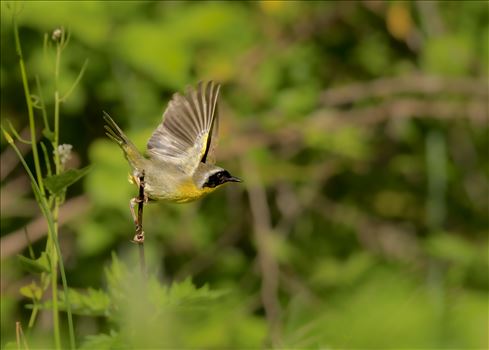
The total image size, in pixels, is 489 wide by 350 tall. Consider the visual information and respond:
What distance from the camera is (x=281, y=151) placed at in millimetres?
3912

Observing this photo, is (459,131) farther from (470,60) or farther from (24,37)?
(24,37)

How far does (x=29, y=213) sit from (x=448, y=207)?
6.99 feet

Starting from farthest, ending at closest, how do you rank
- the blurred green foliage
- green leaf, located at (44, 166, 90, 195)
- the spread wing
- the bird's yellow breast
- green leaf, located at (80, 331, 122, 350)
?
the blurred green foliage < the spread wing < the bird's yellow breast < green leaf, located at (80, 331, 122, 350) < green leaf, located at (44, 166, 90, 195)

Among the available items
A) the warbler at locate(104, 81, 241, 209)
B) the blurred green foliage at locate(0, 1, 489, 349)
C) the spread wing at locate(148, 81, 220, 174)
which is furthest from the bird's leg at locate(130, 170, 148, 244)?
the blurred green foliage at locate(0, 1, 489, 349)

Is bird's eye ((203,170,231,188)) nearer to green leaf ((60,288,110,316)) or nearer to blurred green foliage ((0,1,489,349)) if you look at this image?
green leaf ((60,288,110,316))

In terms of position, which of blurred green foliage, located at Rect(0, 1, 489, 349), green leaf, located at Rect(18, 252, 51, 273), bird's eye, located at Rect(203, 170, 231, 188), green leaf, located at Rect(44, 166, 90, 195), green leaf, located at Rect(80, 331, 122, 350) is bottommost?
green leaf, located at Rect(80, 331, 122, 350)

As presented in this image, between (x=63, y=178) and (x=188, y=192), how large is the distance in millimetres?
530

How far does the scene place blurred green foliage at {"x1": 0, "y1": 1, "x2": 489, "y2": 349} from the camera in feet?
11.0

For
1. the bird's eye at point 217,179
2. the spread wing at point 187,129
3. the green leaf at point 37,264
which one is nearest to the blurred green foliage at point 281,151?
the spread wing at point 187,129

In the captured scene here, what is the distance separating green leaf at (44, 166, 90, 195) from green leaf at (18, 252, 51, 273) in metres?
0.09

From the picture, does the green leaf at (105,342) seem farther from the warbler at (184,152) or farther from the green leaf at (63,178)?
the warbler at (184,152)

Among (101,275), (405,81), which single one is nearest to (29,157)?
(101,275)

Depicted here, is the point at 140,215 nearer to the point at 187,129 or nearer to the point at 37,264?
the point at 37,264

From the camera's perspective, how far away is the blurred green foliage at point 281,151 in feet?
11.0
